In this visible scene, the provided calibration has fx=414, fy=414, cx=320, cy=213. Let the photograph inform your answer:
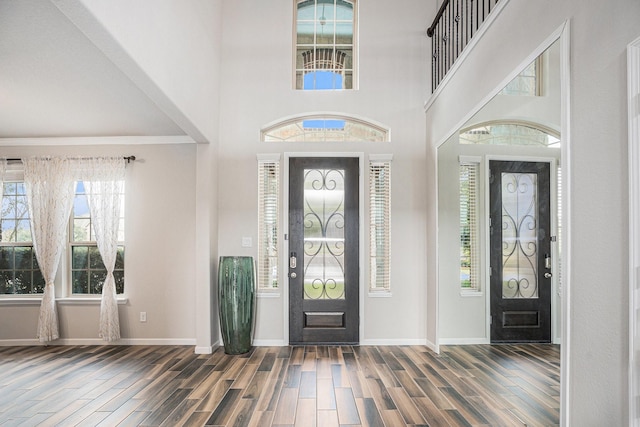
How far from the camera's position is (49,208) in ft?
16.0

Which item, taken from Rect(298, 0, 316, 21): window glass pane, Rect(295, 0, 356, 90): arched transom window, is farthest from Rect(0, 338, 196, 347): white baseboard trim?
Rect(298, 0, 316, 21): window glass pane

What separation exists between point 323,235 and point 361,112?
1540mm

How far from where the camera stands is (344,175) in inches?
193

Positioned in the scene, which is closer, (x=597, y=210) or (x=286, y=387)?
(x=597, y=210)

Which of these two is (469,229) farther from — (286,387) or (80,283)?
(80,283)

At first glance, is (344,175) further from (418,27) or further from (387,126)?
(418,27)

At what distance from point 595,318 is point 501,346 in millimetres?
1039

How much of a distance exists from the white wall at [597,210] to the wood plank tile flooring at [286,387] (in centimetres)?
24

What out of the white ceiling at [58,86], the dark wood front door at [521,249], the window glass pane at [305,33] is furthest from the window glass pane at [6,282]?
Answer: the dark wood front door at [521,249]

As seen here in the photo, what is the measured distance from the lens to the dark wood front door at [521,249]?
2119 millimetres

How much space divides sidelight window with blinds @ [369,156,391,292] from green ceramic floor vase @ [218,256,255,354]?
1440 millimetres

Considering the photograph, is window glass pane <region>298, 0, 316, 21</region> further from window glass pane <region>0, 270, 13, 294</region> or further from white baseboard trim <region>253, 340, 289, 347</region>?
window glass pane <region>0, 270, 13, 294</region>

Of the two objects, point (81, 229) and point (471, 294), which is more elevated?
point (81, 229)

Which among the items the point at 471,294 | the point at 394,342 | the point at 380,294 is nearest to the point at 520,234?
the point at 471,294
